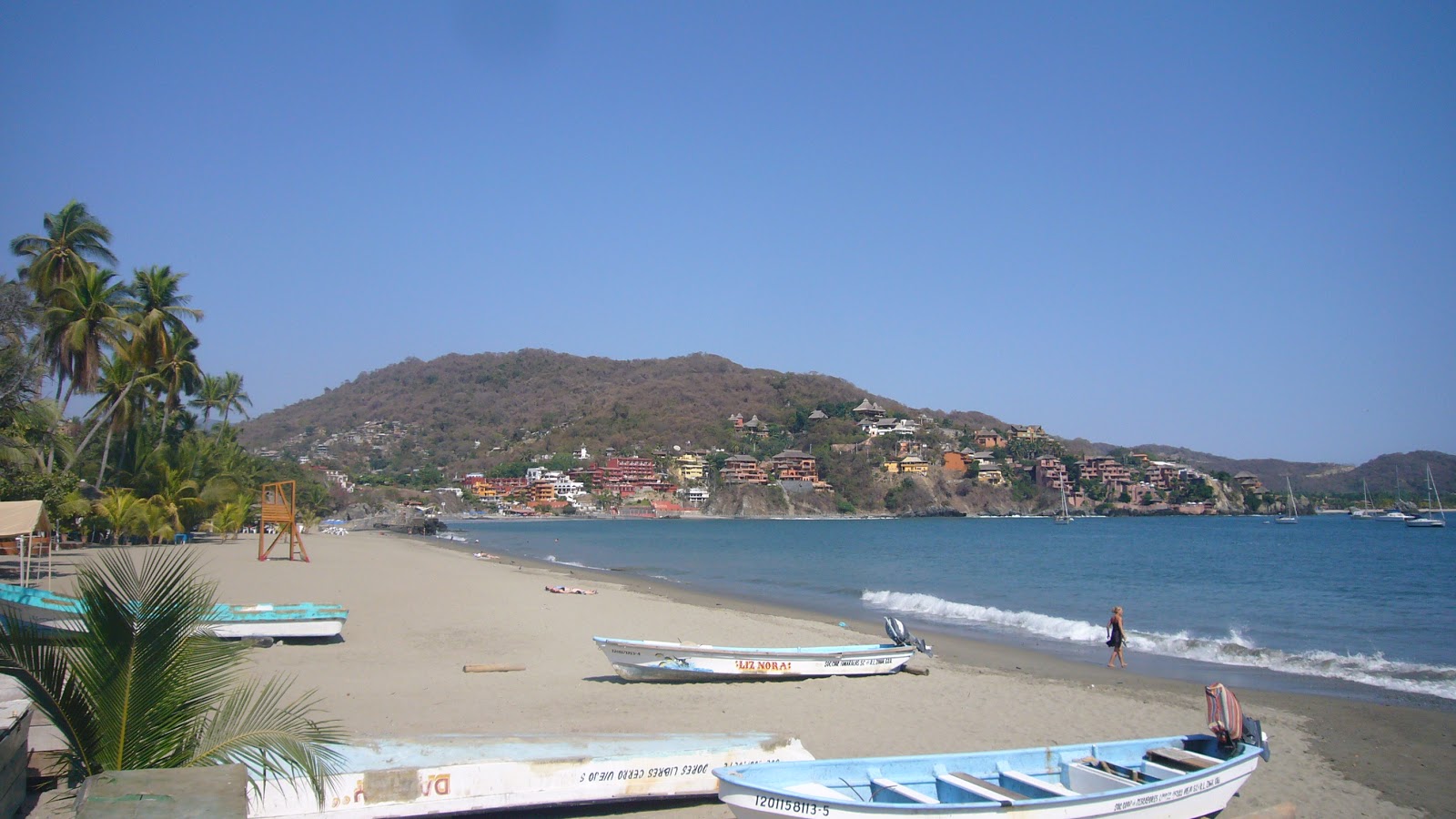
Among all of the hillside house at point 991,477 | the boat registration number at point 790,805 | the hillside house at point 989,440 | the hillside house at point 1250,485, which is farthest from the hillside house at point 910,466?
the boat registration number at point 790,805

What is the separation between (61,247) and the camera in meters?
31.2

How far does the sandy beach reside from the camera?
9219 millimetres

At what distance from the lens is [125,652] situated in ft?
14.0

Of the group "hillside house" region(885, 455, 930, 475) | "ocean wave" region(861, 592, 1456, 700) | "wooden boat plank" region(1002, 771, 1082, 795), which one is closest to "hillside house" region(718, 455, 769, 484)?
"hillside house" region(885, 455, 930, 475)

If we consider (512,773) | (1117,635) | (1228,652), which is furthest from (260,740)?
(1228,652)

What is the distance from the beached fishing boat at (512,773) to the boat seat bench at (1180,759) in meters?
2.95

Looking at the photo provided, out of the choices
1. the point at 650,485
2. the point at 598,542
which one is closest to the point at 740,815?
the point at 598,542

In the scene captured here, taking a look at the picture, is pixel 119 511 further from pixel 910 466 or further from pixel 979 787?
pixel 910 466

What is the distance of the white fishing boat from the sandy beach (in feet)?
0.67

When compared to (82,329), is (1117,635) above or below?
below

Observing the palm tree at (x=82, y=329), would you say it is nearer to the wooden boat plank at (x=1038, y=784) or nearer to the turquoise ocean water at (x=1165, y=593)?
the turquoise ocean water at (x=1165, y=593)

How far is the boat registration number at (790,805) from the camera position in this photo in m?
5.55

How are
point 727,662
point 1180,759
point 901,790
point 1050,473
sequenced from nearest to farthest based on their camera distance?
point 901,790 < point 1180,759 < point 727,662 < point 1050,473

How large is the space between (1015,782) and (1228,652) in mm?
13500
